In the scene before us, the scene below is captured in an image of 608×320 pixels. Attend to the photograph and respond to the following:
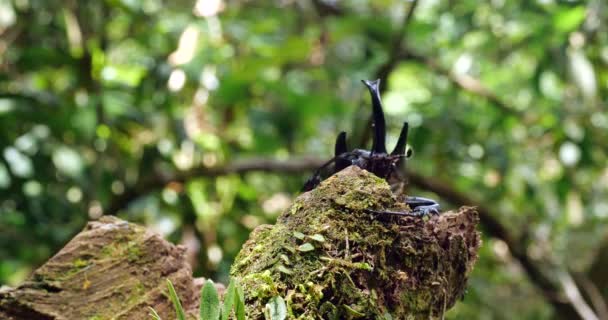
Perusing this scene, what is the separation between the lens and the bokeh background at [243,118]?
3.24 m

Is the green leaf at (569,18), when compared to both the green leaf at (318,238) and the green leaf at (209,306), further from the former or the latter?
the green leaf at (209,306)

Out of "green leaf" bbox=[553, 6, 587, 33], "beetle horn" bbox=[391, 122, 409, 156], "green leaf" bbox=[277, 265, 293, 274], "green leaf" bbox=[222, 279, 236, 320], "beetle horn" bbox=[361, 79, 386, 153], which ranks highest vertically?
"green leaf" bbox=[553, 6, 587, 33]

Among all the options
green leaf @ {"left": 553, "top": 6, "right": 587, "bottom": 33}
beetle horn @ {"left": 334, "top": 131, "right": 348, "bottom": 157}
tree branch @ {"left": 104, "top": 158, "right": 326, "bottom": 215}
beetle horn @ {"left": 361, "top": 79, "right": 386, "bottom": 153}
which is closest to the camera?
beetle horn @ {"left": 361, "top": 79, "right": 386, "bottom": 153}

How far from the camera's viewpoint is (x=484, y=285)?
4.61 meters

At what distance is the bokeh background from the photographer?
3.24m

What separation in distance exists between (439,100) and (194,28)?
145 centimetres

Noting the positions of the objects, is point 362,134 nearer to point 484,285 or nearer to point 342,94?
point 342,94

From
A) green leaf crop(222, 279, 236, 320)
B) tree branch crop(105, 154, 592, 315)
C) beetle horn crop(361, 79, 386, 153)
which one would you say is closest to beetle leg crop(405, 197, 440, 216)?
beetle horn crop(361, 79, 386, 153)

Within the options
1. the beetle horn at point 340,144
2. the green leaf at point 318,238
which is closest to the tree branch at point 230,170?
the beetle horn at point 340,144

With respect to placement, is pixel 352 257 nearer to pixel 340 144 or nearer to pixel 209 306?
pixel 209 306

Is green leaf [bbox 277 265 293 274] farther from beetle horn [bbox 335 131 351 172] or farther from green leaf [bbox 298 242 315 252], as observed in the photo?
beetle horn [bbox 335 131 351 172]

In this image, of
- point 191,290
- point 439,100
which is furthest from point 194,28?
point 191,290

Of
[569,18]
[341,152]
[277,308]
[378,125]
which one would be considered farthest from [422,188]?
[277,308]

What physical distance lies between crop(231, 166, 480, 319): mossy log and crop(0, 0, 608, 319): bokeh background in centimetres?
200
